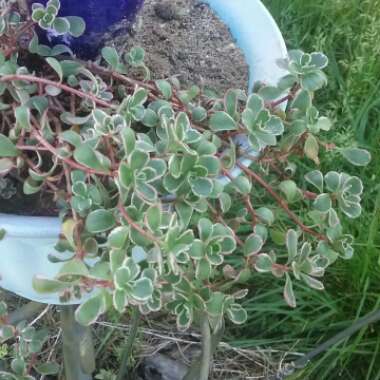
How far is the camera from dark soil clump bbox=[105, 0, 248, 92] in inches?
35.7

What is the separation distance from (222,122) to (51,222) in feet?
0.60

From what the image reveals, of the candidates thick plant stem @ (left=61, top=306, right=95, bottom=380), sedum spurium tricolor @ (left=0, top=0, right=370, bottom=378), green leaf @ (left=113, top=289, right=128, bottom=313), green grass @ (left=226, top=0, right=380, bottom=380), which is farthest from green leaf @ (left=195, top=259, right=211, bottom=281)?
green grass @ (left=226, top=0, right=380, bottom=380)

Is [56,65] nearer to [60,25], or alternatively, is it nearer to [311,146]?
[60,25]

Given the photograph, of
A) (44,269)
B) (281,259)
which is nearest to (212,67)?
(44,269)

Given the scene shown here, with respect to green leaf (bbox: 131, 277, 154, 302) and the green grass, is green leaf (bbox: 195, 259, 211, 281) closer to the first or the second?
green leaf (bbox: 131, 277, 154, 302)

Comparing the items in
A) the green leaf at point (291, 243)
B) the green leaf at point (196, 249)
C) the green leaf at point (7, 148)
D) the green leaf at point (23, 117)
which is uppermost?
the green leaf at point (23, 117)

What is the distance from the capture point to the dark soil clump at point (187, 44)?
91cm

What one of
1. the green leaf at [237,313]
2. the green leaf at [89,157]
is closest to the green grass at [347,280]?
the green leaf at [237,313]

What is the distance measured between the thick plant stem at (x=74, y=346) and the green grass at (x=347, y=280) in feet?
0.99

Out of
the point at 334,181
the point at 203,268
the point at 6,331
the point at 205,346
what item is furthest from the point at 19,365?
the point at 334,181

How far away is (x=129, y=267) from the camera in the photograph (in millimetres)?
620

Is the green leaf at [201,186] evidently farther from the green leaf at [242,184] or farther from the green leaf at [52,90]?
the green leaf at [52,90]

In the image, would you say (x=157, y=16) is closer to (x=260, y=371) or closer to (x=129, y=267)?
(x=129, y=267)

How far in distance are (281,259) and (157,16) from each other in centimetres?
55
